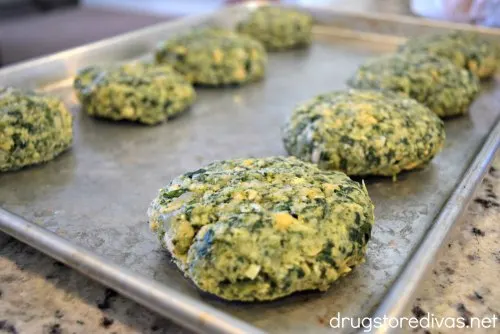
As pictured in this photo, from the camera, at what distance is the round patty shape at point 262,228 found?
1.03 meters

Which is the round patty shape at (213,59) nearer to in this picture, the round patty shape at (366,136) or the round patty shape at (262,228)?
the round patty shape at (366,136)

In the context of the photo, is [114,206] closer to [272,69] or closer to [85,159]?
[85,159]

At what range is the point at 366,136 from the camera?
155 centimetres

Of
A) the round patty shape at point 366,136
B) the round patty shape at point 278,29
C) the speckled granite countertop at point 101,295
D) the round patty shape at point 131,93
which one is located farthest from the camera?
the round patty shape at point 278,29

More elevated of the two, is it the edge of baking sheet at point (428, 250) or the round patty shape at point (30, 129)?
the edge of baking sheet at point (428, 250)

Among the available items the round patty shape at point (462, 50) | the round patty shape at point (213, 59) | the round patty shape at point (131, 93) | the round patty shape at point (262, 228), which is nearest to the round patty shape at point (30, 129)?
the round patty shape at point (131, 93)

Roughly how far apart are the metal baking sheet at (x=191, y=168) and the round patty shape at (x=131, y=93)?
0.05 meters

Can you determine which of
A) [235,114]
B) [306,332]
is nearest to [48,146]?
[235,114]

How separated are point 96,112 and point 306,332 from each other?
126 centimetres

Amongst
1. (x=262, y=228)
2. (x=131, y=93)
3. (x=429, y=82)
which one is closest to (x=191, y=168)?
(x=131, y=93)

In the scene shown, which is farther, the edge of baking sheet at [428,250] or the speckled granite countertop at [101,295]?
the speckled granite countertop at [101,295]

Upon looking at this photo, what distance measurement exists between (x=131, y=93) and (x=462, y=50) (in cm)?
142

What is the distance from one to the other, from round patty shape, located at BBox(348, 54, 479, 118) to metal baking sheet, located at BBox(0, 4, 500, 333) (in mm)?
77

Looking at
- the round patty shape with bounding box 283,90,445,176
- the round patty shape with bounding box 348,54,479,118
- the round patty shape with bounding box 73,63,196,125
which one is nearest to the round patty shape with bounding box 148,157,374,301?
the round patty shape with bounding box 283,90,445,176
